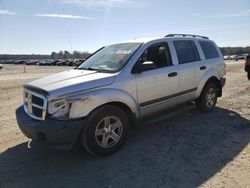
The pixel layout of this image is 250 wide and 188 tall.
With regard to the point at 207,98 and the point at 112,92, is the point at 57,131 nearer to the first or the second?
the point at 112,92

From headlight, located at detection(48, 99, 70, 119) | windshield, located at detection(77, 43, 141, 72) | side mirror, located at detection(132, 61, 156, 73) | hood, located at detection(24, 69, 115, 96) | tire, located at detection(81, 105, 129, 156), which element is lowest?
tire, located at detection(81, 105, 129, 156)

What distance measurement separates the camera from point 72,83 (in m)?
4.09

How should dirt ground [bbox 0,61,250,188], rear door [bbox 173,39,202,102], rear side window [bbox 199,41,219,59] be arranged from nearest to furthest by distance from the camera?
dirt ground [bbox 0,61,250,188]
rear door [bbox 173,39,202,102]
rear side window [bbox 199,41,219,59]

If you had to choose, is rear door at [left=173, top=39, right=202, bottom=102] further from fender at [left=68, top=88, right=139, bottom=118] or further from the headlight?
the headlight

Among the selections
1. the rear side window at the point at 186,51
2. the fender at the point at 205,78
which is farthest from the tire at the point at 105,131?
the fender at the point at 205,78

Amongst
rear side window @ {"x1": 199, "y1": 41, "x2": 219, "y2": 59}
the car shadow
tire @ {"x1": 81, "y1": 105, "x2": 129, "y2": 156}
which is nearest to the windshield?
tire @ {"x1": 81, "y1": 105, "x2": 129, "y2": 156}

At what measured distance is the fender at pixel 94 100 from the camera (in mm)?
3885

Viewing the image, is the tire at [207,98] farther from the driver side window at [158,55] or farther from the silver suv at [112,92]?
the driver side window at [158,55]

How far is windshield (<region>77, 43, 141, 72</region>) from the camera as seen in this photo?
15.7 ft

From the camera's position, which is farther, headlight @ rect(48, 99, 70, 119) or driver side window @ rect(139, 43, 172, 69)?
driver side window @ rect(139, 43, 172, 69)

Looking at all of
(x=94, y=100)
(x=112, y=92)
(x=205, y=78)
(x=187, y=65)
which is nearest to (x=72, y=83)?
(x=94, y=100)

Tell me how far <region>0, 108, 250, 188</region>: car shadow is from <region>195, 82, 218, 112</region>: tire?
103 cm

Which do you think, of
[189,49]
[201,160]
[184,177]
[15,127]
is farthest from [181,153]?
[15,127]

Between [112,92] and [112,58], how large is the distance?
1046 millimetres
